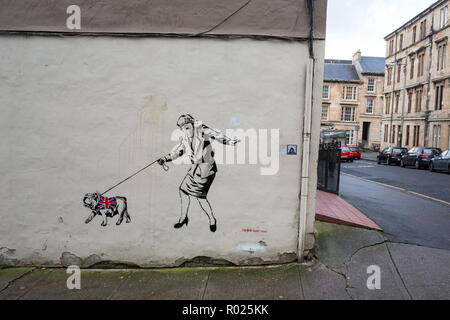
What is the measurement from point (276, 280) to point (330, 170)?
5.67m

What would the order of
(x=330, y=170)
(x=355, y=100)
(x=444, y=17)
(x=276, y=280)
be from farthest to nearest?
(x=355, y=100), (x=444, y=17), (x=330, y=170), (x=276, y=280)

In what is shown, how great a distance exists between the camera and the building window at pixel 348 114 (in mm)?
52656

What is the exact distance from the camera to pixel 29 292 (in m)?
4.09

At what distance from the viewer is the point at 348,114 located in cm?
5284

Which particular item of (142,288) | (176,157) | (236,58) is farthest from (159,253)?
(236,58)

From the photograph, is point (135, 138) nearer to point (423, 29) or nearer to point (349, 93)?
point (423, 29)

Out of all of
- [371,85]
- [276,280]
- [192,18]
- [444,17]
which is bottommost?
[276,280]

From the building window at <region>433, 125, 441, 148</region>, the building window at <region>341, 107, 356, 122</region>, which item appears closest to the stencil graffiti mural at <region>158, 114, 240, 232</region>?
the building window at <region>433, 125, 441, 148</region>

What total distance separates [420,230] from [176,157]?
4.89 metres

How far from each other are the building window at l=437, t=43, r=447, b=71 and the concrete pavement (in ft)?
111

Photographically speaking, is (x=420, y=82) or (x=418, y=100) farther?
(x=418, y=100)

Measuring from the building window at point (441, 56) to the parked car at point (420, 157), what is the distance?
1341 centimetres

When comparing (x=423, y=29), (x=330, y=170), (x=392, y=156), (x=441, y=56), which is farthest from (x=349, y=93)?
(x=330, y=170)

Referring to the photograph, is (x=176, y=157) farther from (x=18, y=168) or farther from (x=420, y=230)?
(x=420, y=230)
